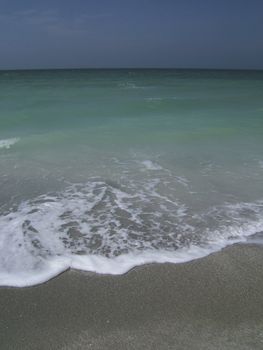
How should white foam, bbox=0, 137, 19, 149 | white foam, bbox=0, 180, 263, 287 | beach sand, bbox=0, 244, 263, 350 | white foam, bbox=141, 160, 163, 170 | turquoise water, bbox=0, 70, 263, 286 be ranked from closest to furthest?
1. beach sand, bbox=0, 244, 263, 350
2. white foam, bbox=0, 180, 263, 287
3. turquoise water, bbox=0, 70, 263, 286
4. white foam, bbox=141, 160, 163, 170
5. white foam, bbox=0, 137, 19, 149

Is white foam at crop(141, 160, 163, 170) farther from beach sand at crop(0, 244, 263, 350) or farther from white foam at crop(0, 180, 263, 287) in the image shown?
beach sand at crop(0, 244, 263, 350)

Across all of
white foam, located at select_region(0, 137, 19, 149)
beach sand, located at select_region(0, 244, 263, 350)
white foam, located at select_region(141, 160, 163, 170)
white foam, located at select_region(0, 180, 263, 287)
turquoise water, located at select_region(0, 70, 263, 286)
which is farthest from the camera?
white foam, located at select_region(0, 137, 19, 149)

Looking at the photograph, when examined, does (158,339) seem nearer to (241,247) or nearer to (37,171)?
(241,247)

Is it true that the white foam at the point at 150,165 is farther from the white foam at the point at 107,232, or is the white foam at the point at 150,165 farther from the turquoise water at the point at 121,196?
the white foam at the point at 107,232

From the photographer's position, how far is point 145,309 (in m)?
3.25

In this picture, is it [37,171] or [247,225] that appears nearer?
[247,225]

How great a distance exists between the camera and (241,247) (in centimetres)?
433

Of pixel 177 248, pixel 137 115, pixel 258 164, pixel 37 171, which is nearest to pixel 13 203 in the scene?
pixel 37 171

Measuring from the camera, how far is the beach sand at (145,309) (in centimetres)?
290

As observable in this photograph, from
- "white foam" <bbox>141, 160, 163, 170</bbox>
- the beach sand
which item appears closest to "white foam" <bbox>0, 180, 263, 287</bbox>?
the beach sand

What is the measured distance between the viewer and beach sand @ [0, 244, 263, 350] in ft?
9.51

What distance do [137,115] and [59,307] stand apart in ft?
43.1

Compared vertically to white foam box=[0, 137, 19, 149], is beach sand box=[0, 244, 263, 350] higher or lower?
higher

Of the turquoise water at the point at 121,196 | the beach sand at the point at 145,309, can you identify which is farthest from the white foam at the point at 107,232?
the beach sand at the point at 145,309
